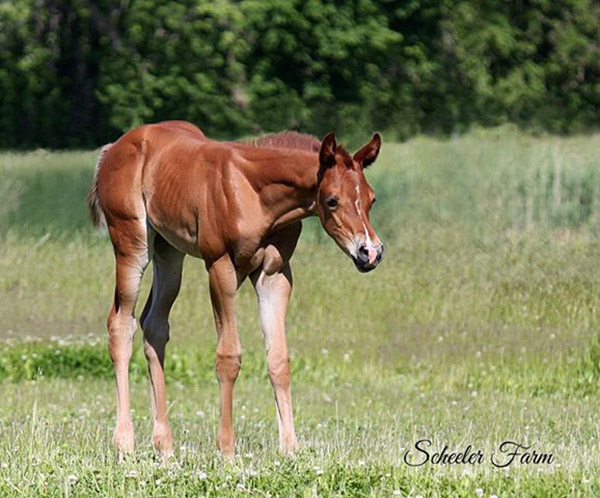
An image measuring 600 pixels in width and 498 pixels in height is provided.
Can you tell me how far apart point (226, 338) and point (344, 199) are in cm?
124

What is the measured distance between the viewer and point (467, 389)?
42.9ft

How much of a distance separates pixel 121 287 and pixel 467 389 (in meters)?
4.88

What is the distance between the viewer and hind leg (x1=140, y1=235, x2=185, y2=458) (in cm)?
920

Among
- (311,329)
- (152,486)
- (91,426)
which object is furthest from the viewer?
(311,329)

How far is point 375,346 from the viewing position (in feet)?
48.1

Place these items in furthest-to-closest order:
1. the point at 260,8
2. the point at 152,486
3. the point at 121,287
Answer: the point at 260,8, the point at 121,287, the point at 152,486

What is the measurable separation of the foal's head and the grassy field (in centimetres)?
120

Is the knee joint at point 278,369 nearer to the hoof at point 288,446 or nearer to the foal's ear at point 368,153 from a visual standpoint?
the hoof at point 288,446

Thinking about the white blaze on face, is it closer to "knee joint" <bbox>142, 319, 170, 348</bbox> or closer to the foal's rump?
the foal's rump

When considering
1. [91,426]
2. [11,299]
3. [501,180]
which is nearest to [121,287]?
[91,426]

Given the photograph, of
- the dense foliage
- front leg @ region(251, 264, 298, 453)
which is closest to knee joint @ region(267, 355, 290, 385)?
front leg @ region(251, 264, 298, 453)

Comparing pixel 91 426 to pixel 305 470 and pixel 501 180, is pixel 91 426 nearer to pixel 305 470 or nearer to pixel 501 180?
pixel 305 470

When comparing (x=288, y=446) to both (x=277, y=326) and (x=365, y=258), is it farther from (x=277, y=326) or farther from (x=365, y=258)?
(x=365, y=258)

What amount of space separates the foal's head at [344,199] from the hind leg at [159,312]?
5.57 ft
